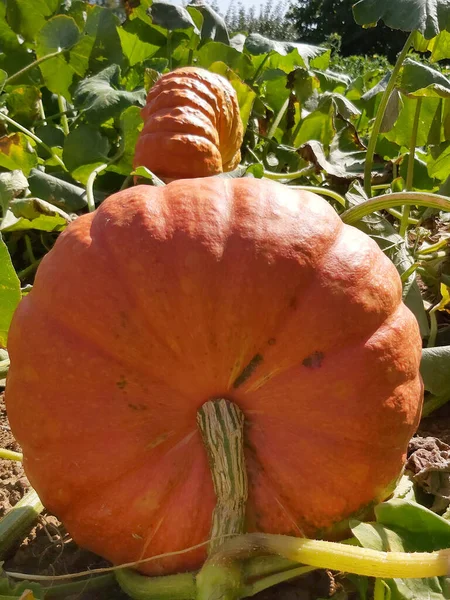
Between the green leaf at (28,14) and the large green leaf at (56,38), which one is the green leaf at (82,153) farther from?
the green leaf at (28,14)

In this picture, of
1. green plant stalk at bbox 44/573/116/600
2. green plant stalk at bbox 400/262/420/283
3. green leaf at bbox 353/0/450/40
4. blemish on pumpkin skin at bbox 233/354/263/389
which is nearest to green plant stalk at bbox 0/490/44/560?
green plant stalk at bbox 44/573/116/600

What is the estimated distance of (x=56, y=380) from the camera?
118cm

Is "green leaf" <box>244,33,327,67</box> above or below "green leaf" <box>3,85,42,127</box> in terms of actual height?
above

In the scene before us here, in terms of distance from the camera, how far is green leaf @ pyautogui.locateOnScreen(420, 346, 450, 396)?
167 cm

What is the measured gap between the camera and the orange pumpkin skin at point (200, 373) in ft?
3.77

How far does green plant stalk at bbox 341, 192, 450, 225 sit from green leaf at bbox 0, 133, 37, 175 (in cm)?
131

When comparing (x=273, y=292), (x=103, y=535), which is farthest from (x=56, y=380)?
(x=273, y=292)

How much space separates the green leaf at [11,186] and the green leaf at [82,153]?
0.24m

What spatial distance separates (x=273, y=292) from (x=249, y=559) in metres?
0.45

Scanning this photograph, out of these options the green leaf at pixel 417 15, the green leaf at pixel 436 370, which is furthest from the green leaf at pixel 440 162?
the green leaf at pixel 436 370

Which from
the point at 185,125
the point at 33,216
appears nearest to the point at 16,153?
the point at 33,216

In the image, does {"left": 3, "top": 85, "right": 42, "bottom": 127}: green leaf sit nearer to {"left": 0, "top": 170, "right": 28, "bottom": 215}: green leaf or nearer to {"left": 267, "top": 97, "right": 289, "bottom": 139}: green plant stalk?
{"left": 0, "top": 170, "right": 28, "bottom": 215}: green leaf

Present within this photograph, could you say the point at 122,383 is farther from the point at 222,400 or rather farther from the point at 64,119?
the point at 64,119

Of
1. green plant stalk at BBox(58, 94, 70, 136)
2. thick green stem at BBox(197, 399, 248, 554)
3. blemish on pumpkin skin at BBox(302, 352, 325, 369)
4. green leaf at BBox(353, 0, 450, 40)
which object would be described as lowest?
green plant stalk at BBox(58, 94, 70, 136)
